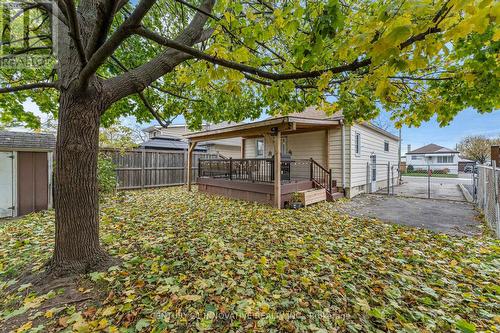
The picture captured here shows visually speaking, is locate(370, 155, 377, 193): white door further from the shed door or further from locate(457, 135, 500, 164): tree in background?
locate(457, 135, 500, 164): tree in background

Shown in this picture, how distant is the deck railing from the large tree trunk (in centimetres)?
551

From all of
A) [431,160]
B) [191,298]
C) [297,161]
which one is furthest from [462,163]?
[191,298]

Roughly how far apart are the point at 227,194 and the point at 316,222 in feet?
14.5

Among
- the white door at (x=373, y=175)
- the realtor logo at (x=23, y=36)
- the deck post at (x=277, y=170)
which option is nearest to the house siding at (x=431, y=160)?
the white door at (x=373, y=175)

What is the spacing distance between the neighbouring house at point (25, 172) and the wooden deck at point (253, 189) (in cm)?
567

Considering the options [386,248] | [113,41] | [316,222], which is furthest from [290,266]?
[113,41]

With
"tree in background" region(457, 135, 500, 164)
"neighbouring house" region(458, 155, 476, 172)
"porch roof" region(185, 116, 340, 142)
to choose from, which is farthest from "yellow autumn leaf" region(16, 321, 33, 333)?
"neighbouring house" region(458, 155, 476, 172)

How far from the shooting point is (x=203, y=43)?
425 centimetres

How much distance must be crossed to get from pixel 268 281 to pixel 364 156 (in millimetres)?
9866

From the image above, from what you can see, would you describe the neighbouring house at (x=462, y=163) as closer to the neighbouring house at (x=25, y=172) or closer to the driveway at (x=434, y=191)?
the driveway at (x=434, y=191)

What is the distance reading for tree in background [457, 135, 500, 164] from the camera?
26.7m

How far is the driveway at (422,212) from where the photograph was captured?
533 cm

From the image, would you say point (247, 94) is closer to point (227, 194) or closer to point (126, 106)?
point (126, 106)

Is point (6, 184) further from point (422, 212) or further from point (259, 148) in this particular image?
point (422, 212)
